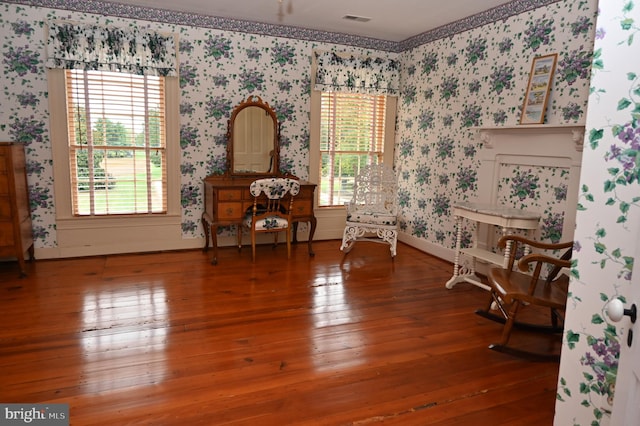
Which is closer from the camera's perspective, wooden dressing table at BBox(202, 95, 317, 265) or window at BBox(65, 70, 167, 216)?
window at BBox(65, 70, 167, 216)

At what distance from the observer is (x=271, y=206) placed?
484cm

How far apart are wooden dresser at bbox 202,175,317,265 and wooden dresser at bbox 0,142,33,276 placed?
1.70m

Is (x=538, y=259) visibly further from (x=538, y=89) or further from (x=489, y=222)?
(x=538, y=89)

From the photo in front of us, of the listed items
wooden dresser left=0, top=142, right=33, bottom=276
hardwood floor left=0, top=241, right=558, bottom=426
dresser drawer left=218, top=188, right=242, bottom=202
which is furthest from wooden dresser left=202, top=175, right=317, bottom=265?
wooden dresser left=0, top=142, right=33, bottom=276

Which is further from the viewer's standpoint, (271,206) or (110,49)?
(271,206)

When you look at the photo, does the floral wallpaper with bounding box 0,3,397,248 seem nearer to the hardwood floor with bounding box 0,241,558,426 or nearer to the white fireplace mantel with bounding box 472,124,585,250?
the hardwood floor with bounding box 0,241,558,426

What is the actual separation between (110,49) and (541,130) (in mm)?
4116

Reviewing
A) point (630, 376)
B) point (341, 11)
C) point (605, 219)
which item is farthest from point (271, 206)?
point (630, 376)

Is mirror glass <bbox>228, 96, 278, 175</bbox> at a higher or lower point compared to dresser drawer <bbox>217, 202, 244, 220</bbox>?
higher

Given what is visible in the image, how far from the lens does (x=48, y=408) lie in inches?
83.7

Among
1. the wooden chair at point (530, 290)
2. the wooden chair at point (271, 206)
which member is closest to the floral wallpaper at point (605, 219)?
the wooden chair at point (530, 290)

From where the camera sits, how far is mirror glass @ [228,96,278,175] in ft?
16.7

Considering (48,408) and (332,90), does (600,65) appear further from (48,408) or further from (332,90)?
(332,90)

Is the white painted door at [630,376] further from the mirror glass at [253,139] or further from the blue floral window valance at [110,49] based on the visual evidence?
the blue floral window valance at [110,49]
